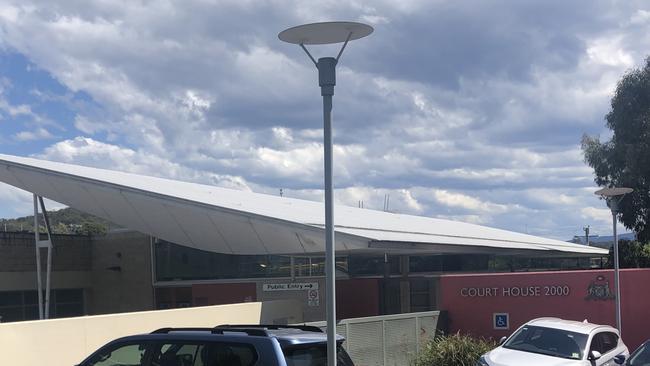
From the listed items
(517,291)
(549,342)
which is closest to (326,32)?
(549,342)

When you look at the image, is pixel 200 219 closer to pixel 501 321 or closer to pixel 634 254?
pixel 501 321

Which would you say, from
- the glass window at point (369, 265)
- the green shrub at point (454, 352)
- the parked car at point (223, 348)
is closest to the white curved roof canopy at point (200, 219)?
the glass window at point (369, 265)

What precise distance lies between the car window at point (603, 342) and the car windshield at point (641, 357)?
256cm

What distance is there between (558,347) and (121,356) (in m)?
8.93

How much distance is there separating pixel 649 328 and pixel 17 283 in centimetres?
2402

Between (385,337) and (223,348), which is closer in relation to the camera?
(223,348)

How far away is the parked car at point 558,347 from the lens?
1463cm

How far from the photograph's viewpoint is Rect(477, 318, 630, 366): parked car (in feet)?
48.0

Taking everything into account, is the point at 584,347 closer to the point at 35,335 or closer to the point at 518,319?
the point at 518,319

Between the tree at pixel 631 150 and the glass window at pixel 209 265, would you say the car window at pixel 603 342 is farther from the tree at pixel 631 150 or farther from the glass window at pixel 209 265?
the tree at pixel 631 150

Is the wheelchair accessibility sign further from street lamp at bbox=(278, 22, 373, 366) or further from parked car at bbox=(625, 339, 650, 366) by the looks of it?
street lamp at bbox=(278, 22, 373, 366)

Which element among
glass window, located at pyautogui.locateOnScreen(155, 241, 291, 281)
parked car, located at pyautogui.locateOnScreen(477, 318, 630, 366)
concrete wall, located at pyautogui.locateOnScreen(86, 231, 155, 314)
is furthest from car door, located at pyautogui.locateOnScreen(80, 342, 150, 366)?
concrete wall, located at pyautogui.locateOnScreen(86, 231, 155, 314)

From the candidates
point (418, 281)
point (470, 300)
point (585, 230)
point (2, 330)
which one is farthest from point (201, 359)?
point (585, 230)

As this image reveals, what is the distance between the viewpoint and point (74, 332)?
48.0 feet
